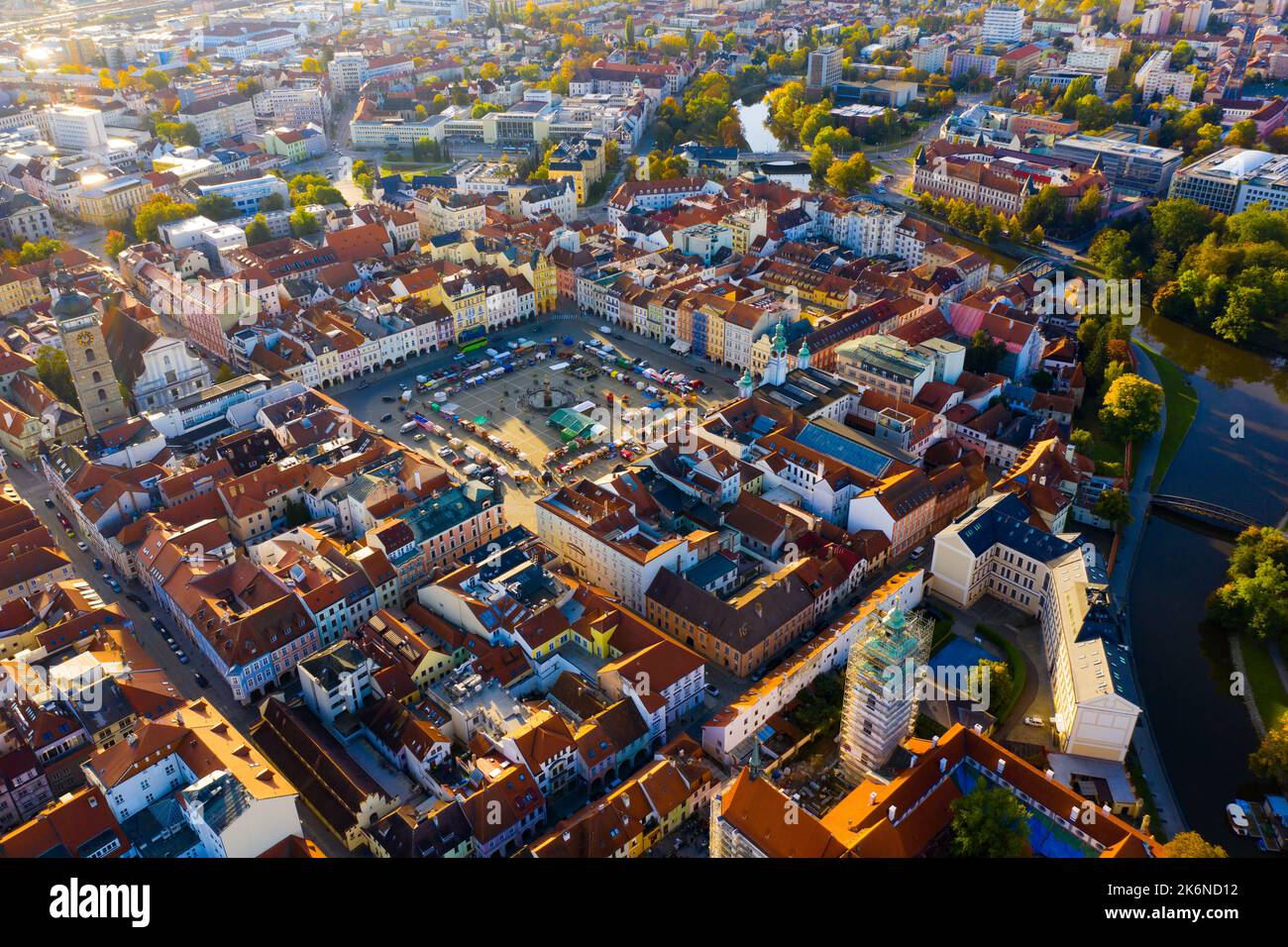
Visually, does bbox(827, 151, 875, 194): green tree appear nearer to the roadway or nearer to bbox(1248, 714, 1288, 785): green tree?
bbox(1248, 714, 1288, 785): green tree

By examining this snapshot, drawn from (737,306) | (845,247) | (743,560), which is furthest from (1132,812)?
(845,247)

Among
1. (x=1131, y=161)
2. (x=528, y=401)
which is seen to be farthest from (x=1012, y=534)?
(x=1131, y=161)

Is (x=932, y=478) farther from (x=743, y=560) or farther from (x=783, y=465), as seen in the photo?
(x=743, y=560)

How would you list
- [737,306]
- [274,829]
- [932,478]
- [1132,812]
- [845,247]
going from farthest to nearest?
1. [845,247]
2. [737,306]
3. [932,478]
4. [1132,812]
5. [274,829]

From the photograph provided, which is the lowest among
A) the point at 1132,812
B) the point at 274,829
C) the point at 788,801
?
the point at 1132,812

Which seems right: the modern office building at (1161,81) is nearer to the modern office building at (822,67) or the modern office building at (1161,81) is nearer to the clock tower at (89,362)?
the modern office building at (822,67)

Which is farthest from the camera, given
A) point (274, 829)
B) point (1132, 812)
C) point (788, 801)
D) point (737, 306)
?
point (737, 306)

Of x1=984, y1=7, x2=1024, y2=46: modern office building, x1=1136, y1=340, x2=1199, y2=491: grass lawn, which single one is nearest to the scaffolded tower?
x1=1136, y1=340, x2=1199, y2=491: grass lawn

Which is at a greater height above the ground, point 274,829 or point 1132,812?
point 274,829
